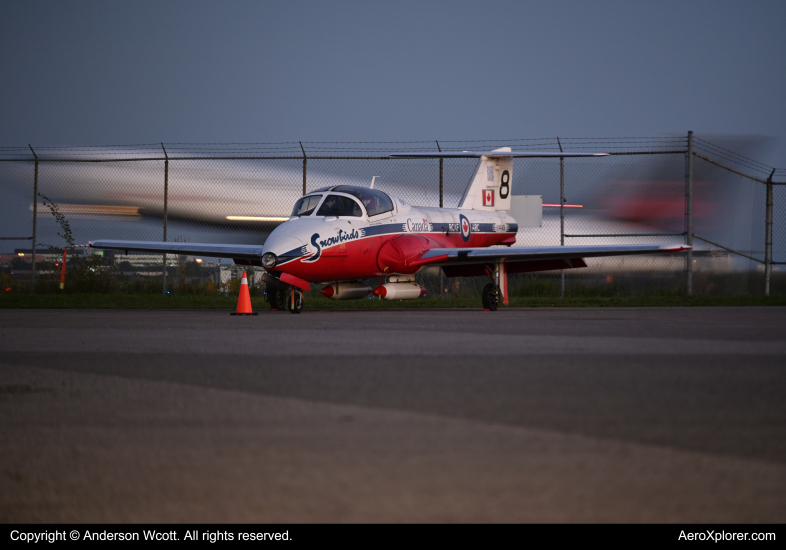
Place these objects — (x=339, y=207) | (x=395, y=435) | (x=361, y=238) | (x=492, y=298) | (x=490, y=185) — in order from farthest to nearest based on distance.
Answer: (x=490, y=185) → (x=492, y=298) → (x=361, y=238) → (x=339, y=207) → (x=395, y=435)

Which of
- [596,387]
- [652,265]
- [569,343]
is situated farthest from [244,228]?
[596,387]

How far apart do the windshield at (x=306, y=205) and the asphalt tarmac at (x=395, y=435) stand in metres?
9.37

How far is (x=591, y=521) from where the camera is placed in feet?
9.02

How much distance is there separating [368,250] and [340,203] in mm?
1191

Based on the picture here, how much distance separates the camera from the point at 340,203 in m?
17.5

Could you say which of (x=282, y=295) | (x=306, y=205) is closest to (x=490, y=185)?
(x=306, y=205)

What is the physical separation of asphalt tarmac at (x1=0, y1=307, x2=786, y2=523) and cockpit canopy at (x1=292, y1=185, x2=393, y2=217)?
938 cm

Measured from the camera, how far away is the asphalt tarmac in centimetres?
293

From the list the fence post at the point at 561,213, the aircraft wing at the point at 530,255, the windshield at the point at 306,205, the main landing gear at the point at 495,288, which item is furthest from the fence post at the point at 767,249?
the windshield at the point at 306,205

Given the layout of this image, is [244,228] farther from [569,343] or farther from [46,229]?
[569,343]

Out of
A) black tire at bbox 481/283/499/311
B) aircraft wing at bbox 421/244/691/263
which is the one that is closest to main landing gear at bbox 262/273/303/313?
aircraft wing at bbox 421/244/691/263

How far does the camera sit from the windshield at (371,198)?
698 inches

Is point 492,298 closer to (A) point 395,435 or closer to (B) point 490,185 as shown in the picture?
(B) point 490,185
